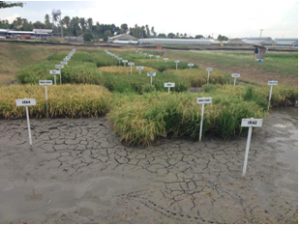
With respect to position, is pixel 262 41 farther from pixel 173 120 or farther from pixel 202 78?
pixel 173 120

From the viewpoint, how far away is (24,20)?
85562 mm

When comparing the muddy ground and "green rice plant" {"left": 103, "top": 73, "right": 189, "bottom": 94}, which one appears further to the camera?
"green rice plant" {"left": 103, "top": 73, "right": 189, "bottom": 94}

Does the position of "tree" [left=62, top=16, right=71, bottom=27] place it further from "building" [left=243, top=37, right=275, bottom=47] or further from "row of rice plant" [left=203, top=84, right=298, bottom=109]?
"row of rice plant" [left=203, top=84, right=298, bottom=109]

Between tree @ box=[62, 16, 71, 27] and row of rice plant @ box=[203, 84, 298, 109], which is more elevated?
tree @ box=[62, 16, 71, 27]

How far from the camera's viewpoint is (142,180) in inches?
153

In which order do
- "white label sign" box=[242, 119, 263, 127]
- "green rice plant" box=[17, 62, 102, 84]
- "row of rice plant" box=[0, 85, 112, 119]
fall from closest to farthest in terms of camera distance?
"white label sign" box=[242, 119, 263, 127], "row of rice plant" box=[0, 85, 112, 119], "green rice plant" box=[17, 62, 102, 84]

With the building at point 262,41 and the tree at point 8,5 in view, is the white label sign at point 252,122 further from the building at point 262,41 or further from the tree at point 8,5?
the building at point 262,41

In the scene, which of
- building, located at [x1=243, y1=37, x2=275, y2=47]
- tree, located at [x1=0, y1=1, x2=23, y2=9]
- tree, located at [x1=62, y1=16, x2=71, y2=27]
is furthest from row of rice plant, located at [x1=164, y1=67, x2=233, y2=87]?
tree, located at [x1=62, y1=16, x2=71, y2=27]

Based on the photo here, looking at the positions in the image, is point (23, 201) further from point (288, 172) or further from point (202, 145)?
point (288, 172)

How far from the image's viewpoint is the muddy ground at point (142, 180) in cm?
312

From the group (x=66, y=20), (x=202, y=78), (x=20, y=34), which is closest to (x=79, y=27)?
(x=66, y=20)

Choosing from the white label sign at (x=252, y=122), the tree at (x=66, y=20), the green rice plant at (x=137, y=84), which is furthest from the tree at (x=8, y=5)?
the tree at (x=66, y=20)

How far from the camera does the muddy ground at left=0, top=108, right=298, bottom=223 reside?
10.2 ft

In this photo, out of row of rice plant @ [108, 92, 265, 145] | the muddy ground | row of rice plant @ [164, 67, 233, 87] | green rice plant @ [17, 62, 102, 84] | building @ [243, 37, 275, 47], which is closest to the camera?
the muddy ground
